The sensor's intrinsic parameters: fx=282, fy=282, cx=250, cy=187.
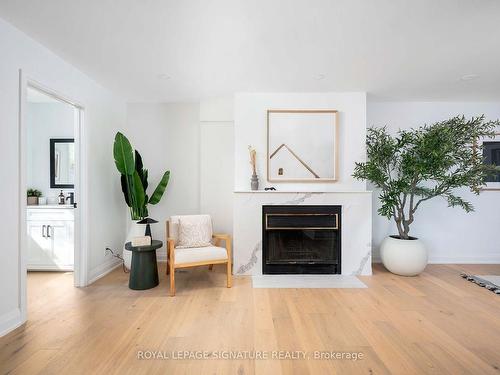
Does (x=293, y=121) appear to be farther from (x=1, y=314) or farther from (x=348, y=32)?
(x=1, y=314)

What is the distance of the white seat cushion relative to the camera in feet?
Result: 10.4

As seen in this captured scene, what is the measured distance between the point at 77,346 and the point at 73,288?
1406 mm

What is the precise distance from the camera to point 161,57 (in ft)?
9.41

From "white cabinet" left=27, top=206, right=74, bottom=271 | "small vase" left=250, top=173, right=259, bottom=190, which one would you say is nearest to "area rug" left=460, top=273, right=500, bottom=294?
"small vase" left=250, top=173, right=259, bottom=190

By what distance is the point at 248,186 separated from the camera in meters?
4.03

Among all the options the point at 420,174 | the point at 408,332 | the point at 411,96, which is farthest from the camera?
the point at 411,96

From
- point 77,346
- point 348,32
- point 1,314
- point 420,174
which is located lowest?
point 77,346

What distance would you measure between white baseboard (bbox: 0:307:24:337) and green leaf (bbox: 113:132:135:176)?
1.81 m

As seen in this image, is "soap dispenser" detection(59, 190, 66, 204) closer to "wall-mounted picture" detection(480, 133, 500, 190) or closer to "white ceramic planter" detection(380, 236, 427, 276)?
"white ceramic planter" detection(380, 236, 427, 276)

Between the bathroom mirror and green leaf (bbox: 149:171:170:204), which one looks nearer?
green leaf (bbox: 149:171:170:204)

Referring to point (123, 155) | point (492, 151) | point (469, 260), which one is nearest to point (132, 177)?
point (123, 155)

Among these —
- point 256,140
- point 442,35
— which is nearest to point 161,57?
point 256,140

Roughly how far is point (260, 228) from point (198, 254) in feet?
3.17

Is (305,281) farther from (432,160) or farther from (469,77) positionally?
(469,77)
